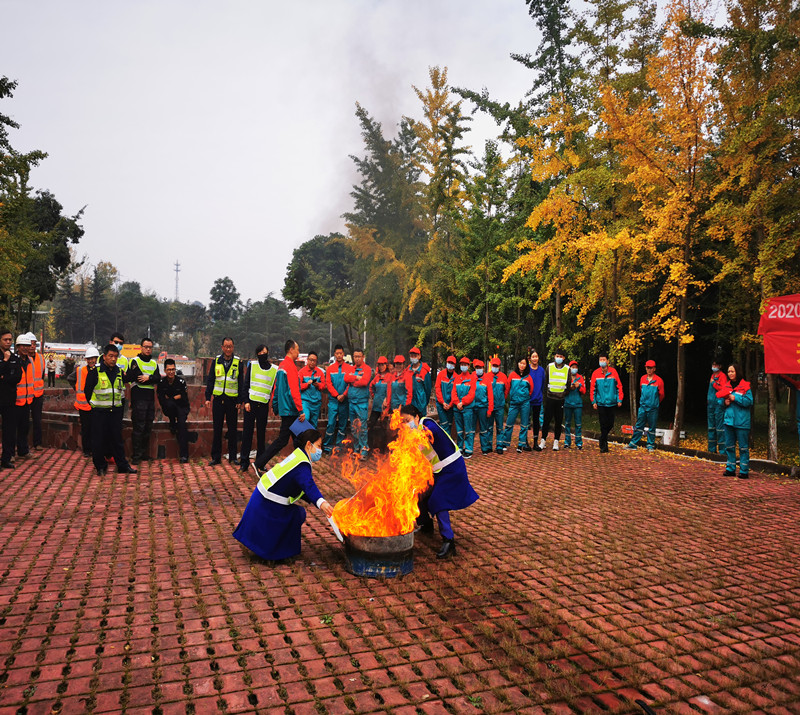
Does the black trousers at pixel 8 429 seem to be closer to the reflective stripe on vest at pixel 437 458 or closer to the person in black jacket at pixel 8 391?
the person in black jacket at pixel 8 391

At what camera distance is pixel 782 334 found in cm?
1028

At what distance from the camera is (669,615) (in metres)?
4.50

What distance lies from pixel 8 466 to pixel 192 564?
584 cm

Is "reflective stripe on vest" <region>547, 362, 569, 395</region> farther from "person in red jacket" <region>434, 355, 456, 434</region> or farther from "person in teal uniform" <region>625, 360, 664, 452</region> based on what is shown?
"person in red jacket" <region>434, 355, 456, 434</region>

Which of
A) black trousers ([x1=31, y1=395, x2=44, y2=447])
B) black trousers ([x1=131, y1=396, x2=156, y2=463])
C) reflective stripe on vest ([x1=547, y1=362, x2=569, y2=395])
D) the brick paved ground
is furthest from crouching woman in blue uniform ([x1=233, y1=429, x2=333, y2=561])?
reflective stripe on vest ([x1=547, y1=362, x2=569, y2=395])

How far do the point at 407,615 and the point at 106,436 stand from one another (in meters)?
6.69

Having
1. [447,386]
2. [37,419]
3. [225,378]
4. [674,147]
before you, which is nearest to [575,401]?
[447,386]

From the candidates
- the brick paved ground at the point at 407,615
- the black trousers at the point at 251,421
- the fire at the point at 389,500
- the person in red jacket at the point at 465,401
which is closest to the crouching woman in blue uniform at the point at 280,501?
the brick paved ground at the point at 407,615

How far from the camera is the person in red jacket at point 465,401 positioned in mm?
11109

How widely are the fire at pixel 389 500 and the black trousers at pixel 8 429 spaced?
22.4 ft

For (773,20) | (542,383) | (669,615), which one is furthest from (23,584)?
(773,20)

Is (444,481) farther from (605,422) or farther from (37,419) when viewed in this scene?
(37,419)

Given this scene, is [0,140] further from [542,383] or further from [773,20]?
[773,20]

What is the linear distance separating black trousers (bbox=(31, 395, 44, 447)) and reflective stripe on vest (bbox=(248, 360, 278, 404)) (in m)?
4.25
